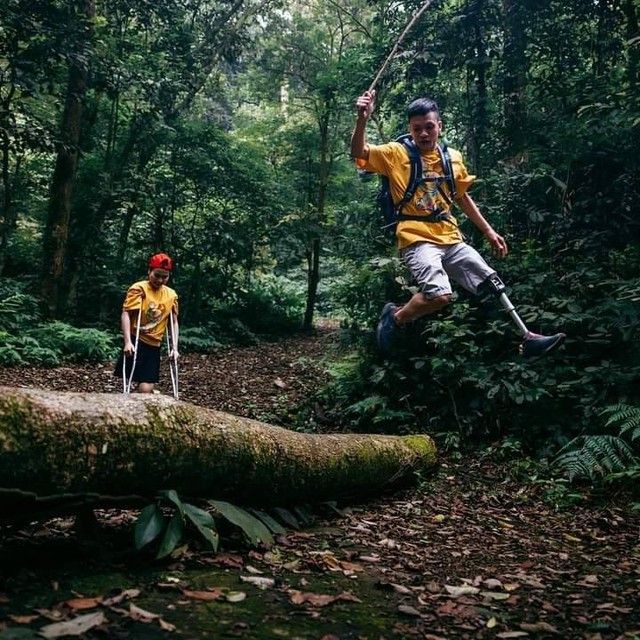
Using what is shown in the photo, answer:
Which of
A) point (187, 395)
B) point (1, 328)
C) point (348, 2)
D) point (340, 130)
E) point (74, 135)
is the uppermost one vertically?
point (348, 2)

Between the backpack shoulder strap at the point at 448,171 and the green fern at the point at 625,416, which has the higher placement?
the backpack shoulder strap at the point at 448,171

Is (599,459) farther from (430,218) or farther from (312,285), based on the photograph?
(312,285)

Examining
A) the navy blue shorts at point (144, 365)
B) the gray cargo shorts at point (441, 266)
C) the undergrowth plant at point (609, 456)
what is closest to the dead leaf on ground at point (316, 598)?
the gray cargo shorts at point (441, 266)

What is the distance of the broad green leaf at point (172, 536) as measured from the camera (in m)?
2.81

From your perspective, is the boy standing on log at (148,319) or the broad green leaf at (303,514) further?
the boy standing on log at (148,319)

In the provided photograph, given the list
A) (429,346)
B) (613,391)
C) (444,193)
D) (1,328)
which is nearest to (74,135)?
(1,328)

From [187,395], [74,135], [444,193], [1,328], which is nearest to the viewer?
[444,193]

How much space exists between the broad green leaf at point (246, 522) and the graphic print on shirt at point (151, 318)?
11.1 ft

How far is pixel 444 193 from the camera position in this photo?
17.0ft

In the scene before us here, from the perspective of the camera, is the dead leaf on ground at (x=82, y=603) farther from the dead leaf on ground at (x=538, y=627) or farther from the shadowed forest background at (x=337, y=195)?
the shadowed forest background at (x=337, y=195)

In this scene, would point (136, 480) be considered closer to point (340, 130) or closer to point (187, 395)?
point (187, 395)

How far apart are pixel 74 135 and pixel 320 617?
12.7 metres

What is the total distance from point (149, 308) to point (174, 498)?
3655 millimetres

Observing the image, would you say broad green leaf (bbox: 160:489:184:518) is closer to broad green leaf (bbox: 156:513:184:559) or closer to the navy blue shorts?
broad green leaf (bbox: 156:513:184:559)
